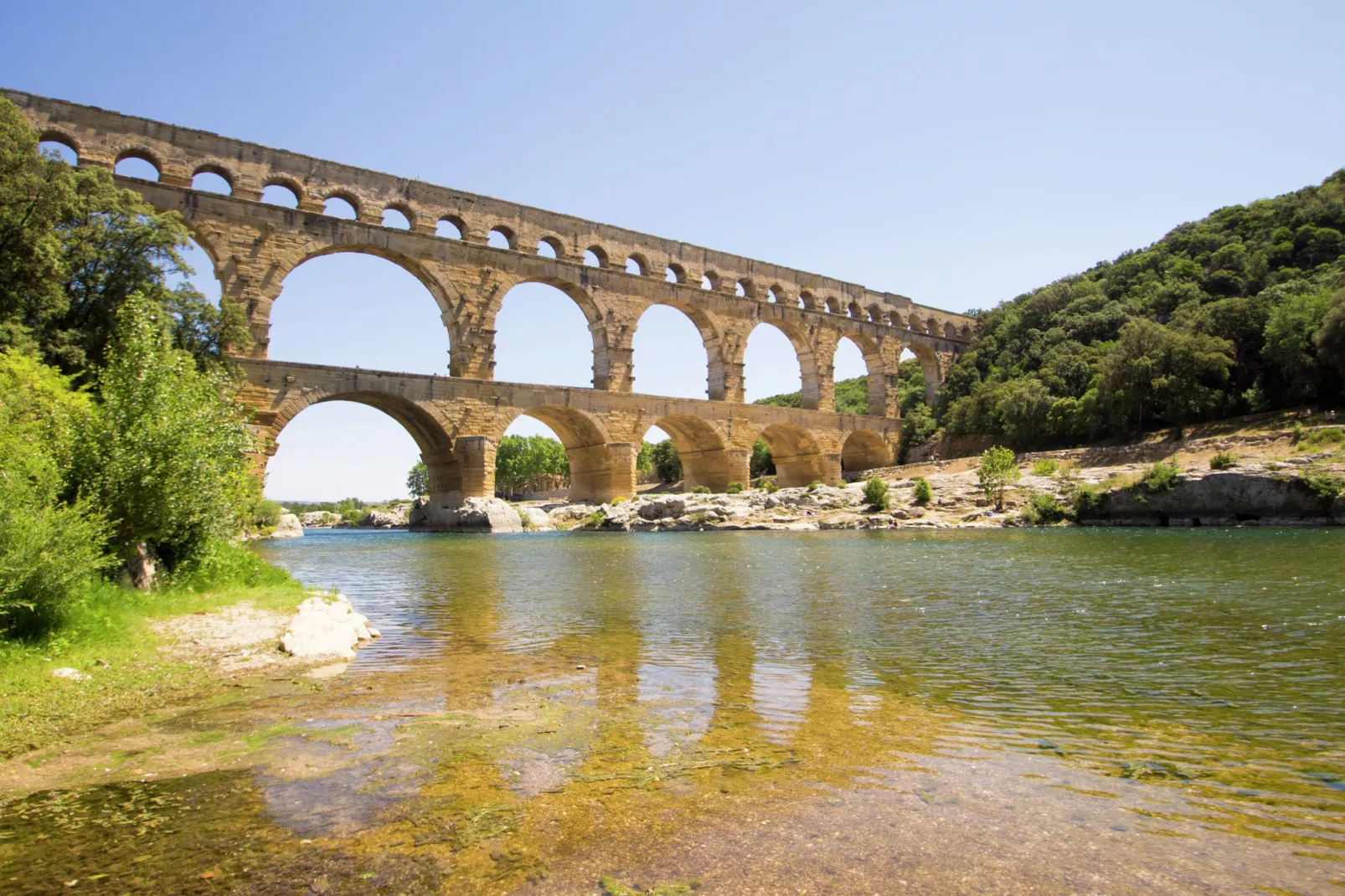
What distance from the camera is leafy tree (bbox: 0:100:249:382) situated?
1273cm

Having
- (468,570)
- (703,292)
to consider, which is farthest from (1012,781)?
(703,292)

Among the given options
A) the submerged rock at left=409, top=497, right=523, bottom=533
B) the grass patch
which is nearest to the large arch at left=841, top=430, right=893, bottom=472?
the grass patch

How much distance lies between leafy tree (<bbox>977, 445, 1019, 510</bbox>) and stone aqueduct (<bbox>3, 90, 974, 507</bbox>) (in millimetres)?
9507

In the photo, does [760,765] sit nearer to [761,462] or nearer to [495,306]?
[495,306]

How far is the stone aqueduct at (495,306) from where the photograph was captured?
22781mm

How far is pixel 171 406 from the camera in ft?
25.1

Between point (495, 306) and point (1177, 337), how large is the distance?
2458 centimetres

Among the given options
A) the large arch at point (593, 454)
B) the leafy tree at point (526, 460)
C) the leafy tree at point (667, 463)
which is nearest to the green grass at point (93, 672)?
the large arch at point (593, 454)

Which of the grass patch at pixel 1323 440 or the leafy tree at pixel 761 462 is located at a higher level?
the leafy tree at pixel 761 462

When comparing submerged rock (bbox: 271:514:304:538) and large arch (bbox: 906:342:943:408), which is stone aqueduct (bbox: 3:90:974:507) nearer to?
large arch (bbox: 906:342:943:408)

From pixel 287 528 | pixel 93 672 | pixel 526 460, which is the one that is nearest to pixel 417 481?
pixel 526 460

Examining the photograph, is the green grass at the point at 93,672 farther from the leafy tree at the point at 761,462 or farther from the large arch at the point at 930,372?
the leafy tree at the point at 761,462

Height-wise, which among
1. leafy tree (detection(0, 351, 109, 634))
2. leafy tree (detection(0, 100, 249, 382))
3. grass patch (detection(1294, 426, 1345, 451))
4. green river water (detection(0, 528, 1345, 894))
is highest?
leafy tree (detection(0, 100, 249, 382))

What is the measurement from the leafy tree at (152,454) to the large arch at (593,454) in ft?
64.5
